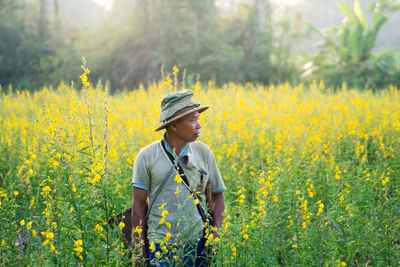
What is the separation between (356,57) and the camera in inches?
574

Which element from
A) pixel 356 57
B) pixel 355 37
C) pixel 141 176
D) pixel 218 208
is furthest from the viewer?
pixel 355 37

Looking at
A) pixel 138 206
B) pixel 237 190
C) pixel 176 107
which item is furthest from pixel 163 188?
pixel 237 190

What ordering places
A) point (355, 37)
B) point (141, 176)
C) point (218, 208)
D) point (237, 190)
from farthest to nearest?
1. point (355, 37)
2. point (237, 190)
3. point (218, 208)
4. point (141, 176)

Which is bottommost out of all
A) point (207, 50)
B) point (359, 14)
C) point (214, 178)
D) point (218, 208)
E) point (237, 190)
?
point (237, 190)

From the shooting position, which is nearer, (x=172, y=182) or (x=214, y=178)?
(x=172, y=182)

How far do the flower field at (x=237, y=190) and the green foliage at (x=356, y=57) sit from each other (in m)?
7.62

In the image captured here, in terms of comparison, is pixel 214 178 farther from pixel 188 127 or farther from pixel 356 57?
pixel 356 57

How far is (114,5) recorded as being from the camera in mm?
15586

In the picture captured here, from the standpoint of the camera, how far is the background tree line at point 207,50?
14414 millimetres

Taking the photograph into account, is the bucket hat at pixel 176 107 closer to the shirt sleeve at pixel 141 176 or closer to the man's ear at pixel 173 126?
the man's ear at pixel 173 126

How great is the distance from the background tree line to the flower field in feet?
25.9

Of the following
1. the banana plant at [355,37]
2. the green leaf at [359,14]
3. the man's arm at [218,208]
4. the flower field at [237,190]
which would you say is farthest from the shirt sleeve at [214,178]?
the green leaf at [359,14]

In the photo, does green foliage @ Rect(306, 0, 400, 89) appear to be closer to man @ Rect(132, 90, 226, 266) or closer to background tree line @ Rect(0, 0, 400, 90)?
background tree line @ Rect(0, 0, 400, 90)

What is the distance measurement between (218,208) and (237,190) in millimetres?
1625
